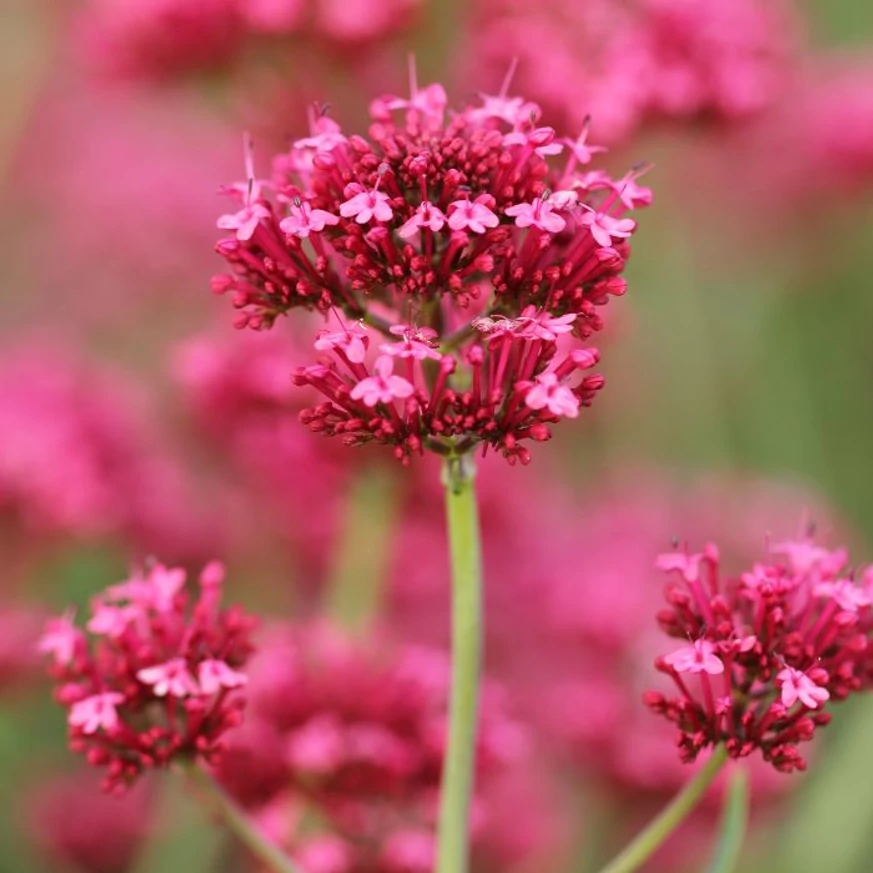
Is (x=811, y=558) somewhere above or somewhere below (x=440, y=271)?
below

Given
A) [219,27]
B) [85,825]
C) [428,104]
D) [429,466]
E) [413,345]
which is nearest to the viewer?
[413,345]

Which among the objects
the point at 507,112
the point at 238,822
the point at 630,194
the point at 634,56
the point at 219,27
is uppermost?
the point at 219,27

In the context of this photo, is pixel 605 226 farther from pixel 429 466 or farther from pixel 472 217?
pixel 429 466

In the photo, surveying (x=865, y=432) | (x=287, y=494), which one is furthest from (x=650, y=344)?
(x=287, y=494)

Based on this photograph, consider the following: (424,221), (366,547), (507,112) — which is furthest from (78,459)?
(424,221)

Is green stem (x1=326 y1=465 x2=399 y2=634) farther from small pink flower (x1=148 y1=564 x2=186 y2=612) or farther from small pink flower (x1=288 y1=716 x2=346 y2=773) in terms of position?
small pink flower (x1=148 y1=564 x2=186 y2=612)

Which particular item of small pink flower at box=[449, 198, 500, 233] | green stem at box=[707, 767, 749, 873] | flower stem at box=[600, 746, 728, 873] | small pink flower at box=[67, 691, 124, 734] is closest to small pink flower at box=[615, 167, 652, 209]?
small pink flower at box=[449, 198, 500, 233]
